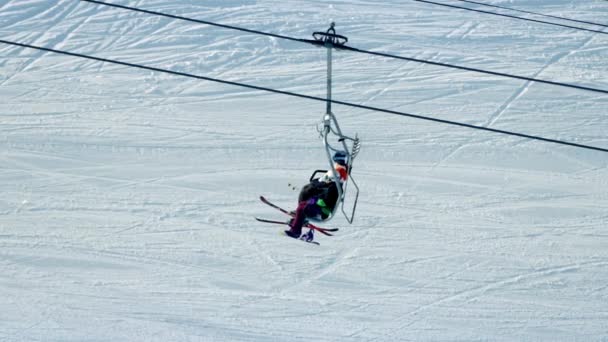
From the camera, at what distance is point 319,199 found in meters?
12.5

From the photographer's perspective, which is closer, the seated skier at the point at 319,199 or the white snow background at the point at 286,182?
the seated skier at the point at 319,199

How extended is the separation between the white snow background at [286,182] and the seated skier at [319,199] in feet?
11.8

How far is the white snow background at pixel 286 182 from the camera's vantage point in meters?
16.1

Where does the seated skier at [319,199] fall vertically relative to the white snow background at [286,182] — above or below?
below

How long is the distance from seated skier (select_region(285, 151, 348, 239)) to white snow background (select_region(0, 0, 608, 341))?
3.60 meters

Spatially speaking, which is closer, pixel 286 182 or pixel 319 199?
pixel 319 199

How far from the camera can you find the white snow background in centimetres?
1611

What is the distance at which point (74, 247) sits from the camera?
17.0 metres

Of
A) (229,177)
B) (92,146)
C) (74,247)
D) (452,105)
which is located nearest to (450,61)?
(452,105)

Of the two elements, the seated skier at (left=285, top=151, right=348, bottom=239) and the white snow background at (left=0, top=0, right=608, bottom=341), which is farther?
the white snow background at (left=0, top=0, right=608, bottom=341)

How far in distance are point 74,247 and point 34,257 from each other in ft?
2.14

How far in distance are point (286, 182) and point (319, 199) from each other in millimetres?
5656

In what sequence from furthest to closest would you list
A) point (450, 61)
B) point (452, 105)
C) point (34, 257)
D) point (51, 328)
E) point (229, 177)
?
point (450, 61)
point (452, 105)
point (229, 177)
point (34, 257)
point (51, 328)

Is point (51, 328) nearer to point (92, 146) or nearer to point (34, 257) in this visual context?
point (34, 257)
